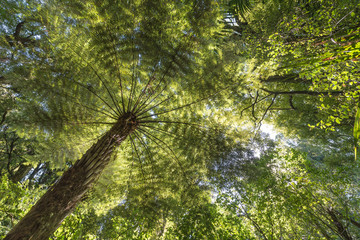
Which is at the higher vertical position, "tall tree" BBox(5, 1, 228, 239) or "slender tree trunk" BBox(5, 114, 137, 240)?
"tall tree" BBox(5, 1, 228, 239)

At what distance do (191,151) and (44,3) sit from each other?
3517 millimetres

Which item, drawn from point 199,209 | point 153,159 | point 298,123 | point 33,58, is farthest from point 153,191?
point 298,123

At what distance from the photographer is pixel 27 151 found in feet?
28.3

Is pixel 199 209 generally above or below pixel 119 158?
below

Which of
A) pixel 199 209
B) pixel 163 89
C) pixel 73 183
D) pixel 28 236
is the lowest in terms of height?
pixel 28 236

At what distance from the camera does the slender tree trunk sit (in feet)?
Result: 4.92

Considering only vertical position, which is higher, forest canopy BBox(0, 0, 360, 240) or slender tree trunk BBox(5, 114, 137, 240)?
forest canopy BBox(0, 0, 360, 240)

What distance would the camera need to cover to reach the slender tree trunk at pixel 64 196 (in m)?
1.50

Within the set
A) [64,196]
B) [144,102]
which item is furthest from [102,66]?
[64,196]

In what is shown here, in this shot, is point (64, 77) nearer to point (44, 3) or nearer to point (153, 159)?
point (44, 3)

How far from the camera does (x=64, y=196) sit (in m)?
1.77

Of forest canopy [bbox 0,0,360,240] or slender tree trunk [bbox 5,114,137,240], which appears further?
forest canopy [bbox 0,0,360,240]

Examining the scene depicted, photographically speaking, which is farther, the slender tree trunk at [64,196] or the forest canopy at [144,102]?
the forest canopy at [144,102]

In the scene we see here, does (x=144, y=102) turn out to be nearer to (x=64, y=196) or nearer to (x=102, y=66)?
(x=102, y=66)
